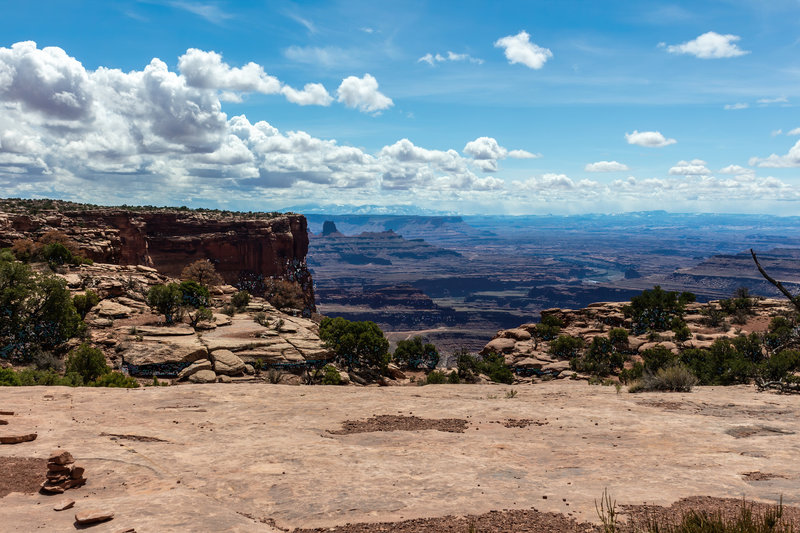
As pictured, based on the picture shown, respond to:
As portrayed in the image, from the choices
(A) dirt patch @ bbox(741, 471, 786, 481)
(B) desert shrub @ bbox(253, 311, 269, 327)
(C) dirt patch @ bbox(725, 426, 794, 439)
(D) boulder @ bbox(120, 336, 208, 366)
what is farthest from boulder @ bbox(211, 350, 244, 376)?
(A) dirt patch @ bbox(741, 471, 786, 481)

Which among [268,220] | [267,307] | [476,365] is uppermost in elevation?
[268,220]

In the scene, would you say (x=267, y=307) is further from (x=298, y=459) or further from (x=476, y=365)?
(x=298, y=459)

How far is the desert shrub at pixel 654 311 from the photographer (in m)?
51.9

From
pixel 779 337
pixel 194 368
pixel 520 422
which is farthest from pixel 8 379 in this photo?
pixel 779 337

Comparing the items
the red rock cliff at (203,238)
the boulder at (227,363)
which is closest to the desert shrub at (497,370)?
the boulder at (227,363)

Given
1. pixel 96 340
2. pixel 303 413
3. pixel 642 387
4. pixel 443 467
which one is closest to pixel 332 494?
pixel 443 467

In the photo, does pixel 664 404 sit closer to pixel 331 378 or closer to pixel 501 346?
pixel 331 378

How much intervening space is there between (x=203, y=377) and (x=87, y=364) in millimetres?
5732

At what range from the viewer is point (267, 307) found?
158ft

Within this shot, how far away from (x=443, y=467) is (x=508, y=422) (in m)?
5.08

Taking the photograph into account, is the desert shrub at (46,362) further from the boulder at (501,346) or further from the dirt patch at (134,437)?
the boulder at (501,346)

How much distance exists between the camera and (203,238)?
8875cm

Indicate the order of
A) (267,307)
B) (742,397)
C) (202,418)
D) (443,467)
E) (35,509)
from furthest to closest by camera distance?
(267,307) → (742,397) → (202,418) → (443,467) → (35,509)

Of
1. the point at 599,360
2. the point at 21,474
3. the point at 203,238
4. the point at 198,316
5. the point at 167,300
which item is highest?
the point at 203,238
